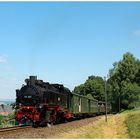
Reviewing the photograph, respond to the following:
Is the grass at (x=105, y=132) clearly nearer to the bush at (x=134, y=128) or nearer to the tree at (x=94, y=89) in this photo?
the bush at (x=134, y=128)

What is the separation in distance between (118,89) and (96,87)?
182 ft

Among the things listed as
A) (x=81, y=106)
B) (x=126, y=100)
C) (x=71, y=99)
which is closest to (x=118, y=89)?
(x=126, y=100)

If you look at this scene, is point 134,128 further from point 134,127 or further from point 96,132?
point 96,132

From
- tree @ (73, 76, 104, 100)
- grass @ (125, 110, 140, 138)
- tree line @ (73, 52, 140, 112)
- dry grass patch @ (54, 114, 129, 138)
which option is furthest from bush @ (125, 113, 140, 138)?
tree @ (73, 76, 104, 100)

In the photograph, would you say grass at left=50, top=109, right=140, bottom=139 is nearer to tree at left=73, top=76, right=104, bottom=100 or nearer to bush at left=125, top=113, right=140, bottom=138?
bush at left=125, top=113, right=140, bottom=138

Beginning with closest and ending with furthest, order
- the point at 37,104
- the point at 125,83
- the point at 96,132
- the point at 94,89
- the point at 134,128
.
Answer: the point at 96,132, the point at 134,128, the point at 37,104, the point at 125,83, the point at 94,89

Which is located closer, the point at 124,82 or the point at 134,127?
the point at 134,127

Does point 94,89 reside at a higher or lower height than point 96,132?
higher

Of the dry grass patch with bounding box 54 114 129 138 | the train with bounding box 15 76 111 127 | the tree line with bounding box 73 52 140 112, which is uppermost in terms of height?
the tree line with bounding box 73 52 140 112

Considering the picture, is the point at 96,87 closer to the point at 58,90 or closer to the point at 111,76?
the point at 111,76

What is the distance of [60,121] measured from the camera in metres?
44.7

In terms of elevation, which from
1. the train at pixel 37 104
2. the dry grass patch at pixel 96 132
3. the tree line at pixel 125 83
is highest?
the tree line at pixel 125 83

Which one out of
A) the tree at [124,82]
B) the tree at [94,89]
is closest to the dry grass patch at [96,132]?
the tree at [124,82]

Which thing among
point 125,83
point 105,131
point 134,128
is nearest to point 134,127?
point 134,128
